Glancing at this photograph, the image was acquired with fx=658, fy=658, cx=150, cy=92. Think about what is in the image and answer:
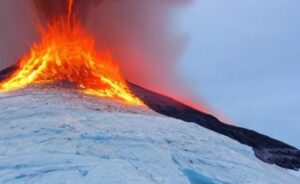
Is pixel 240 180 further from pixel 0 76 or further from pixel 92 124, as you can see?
pixel 0 76

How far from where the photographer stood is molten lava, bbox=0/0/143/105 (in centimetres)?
766

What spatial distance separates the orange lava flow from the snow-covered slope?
1296mm

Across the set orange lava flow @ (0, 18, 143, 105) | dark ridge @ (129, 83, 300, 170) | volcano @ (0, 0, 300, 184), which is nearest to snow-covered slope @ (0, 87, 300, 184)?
volcano @ (0, 0, 300, 184)

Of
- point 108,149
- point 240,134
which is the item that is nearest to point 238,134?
point 240,134

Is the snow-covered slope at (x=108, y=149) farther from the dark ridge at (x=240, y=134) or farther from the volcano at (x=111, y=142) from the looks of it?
the dark ridge at (x=240, y=134)

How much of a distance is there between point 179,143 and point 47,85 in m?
2.65

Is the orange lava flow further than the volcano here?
Yes

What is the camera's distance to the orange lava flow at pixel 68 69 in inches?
301

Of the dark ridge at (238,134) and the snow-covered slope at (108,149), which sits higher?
the dark ridge at (238,134)

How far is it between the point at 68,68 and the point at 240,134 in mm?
2605

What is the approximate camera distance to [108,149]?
4586 mm

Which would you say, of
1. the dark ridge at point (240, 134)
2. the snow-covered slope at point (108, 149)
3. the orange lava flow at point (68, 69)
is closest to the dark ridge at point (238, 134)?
the dark ridge at point (240, 134)

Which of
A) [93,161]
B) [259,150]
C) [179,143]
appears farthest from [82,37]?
[93,161]

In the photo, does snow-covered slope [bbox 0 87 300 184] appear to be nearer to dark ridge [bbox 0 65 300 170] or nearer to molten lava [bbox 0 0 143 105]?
dark ridge [bbox 0 65 300 170]
